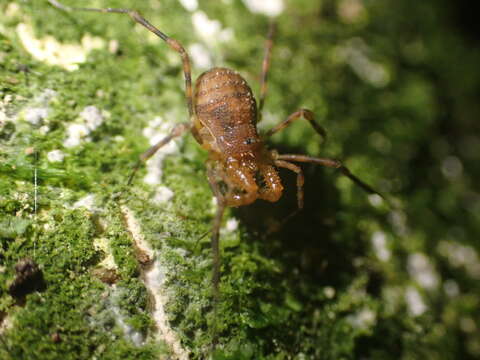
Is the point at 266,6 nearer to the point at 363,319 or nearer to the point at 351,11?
the point at 351,11

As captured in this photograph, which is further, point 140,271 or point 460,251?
point 460,251

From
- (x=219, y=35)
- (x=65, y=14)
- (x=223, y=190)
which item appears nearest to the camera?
(x=223, y=190)

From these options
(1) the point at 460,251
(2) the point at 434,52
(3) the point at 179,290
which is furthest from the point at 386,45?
(3) the point at 179,290

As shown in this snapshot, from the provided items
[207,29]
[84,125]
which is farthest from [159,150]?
[207,29]

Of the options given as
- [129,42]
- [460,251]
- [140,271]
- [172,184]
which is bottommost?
[460,251]

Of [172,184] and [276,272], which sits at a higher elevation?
[172,184]

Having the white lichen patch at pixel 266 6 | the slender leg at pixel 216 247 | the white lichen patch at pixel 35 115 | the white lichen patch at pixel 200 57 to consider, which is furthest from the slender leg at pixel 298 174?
the white lichen patch at pixel 266 6

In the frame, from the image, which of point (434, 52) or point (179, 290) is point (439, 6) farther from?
point (179, 290)
